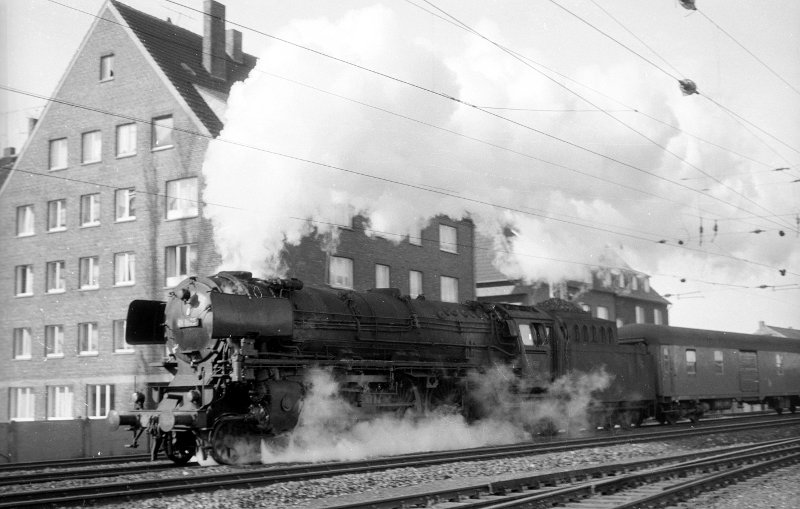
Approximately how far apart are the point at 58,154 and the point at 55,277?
5.10m

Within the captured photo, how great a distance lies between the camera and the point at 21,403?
3397 cm

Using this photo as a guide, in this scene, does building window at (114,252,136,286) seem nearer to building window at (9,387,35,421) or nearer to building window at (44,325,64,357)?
building window at (44,325,64,357)

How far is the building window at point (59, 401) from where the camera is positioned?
1279 inches

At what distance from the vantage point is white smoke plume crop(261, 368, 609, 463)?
15.3 m

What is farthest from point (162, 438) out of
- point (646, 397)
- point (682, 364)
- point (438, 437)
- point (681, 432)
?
point (682, 364)

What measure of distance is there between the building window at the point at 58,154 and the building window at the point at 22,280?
437 centimetres

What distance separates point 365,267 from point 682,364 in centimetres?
1308

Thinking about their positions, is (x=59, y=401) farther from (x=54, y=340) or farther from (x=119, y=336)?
(x=119, y=336)

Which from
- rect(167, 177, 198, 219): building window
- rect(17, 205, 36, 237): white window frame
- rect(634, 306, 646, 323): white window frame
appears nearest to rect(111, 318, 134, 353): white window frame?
rect(167, 177, 198, 219): building window

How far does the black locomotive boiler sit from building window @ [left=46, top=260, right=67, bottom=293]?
19.7 meters

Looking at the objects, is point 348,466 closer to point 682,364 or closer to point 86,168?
point 682,364

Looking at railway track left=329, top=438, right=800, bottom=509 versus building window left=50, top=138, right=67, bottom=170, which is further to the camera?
building window left=50, top=138, right=67, bottom=170

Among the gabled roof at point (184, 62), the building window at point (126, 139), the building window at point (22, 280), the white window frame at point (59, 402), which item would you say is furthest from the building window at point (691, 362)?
the building window at point (22, 280)

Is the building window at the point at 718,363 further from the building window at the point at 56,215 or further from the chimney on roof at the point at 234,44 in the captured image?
the building window at the point at 56,215
